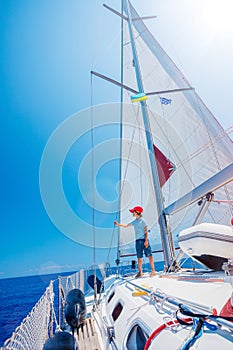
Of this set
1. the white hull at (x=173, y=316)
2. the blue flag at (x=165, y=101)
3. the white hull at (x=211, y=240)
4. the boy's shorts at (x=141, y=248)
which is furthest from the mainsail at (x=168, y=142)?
the white hull at (x=173, y=316)

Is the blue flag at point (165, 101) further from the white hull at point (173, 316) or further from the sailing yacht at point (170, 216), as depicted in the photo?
the white hull at point (173, 316)

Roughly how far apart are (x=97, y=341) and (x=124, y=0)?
35.0 feet

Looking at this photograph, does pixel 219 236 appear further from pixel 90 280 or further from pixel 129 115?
pixel 90 280

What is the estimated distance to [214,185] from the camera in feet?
10.1

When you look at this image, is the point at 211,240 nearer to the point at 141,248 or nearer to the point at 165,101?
the point at 141,248

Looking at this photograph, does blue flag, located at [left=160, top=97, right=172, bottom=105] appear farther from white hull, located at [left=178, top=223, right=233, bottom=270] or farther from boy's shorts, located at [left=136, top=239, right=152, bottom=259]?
white hull, located at [left=178, top=223, right=233, bottom=270]

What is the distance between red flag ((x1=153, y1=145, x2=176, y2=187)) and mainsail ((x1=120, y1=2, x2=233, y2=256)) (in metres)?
0.06

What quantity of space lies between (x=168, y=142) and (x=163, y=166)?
2.24 feet

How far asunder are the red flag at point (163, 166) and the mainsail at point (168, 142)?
2.4 inches

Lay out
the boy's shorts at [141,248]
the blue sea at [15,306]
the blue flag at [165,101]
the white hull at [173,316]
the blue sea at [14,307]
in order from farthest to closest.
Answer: the blue sea at [14,307], the blue sea at [15,306], the blue flag at [165,101], the boy's shorts at [141,248], the white hull at [173,316]

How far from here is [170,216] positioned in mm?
4672

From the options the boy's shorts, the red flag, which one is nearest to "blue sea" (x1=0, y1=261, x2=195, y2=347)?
the boy's shorts

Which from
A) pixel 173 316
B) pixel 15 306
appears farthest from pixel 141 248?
pixel 15 306

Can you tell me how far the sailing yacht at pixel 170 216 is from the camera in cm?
150
